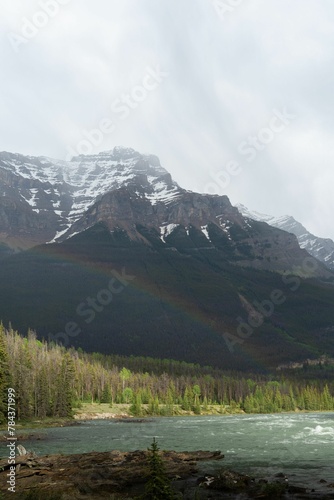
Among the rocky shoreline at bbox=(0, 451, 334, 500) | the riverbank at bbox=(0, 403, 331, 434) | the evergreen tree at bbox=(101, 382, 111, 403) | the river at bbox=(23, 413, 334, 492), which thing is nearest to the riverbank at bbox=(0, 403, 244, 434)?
the riverbank at bbox=(0, 403, 331, 434)

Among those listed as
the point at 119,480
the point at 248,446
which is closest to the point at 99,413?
the point at 248,446

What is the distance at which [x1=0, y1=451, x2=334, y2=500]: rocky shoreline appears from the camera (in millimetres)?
34812

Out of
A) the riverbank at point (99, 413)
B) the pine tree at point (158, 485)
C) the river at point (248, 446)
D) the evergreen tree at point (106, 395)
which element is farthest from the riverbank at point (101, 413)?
the pine tree at point (158, 485)

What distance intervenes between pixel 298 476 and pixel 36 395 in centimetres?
8849

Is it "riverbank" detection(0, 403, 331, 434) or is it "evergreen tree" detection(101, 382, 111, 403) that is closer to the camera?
"riverbank" detection(0, 403, 331, 434)

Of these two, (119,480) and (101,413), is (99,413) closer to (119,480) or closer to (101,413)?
(101,413)

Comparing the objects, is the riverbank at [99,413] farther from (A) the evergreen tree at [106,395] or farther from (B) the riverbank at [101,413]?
(A) the evergreen tree at [106,395]

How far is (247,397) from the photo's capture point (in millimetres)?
198375

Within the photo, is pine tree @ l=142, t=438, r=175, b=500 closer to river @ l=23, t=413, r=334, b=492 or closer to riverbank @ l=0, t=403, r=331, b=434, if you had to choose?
river @ l=23, t=413, r=334, b=492

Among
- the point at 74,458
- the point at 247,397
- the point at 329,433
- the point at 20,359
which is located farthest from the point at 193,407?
the point at 74,458

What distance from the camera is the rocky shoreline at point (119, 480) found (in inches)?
1371

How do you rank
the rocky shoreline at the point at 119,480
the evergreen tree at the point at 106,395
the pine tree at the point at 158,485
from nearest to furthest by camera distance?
the pine tree at the point at 158,485 < the rocky shoreline at the point at 119,480 < the evergreen tree at the point at 106,395

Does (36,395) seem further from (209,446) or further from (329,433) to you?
(329,433)

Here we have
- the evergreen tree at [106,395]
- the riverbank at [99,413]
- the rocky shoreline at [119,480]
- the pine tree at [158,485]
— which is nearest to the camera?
the pine tree at [158,485]
